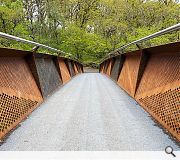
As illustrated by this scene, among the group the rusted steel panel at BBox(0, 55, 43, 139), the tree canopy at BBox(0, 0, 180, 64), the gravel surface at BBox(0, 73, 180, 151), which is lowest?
the gravel surface at BBox(0, 73, 180, 151)

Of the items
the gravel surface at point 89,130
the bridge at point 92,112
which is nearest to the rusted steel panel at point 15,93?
the bridge at point 92,112

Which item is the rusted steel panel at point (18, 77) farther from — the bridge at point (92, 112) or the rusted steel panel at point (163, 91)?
the rusted steel panel at point (163, 91)

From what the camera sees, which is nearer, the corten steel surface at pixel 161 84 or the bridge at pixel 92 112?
the bridge at pixel 92 112

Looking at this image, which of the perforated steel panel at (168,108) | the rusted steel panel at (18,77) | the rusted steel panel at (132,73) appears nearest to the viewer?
the perforated steel panel at (168,108)

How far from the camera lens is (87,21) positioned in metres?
40.8

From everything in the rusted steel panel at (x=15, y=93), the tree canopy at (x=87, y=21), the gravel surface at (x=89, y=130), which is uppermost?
the tree canopy at (x=87, y=21)

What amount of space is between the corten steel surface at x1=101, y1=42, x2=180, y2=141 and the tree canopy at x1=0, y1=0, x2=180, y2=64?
2491 centimetres

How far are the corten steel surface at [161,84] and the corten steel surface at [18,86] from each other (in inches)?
66.4

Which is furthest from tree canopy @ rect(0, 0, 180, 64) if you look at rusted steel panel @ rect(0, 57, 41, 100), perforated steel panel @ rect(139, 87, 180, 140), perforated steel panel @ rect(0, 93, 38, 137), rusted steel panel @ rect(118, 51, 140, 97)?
perforated steel panel @ rect(0, 93, 38, 137)

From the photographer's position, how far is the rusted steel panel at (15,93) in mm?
2969

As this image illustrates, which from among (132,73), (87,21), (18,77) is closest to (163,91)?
(18,77)

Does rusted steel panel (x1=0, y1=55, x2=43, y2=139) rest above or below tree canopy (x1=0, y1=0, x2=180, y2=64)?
below

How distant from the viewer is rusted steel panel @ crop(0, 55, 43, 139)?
2.97 metres

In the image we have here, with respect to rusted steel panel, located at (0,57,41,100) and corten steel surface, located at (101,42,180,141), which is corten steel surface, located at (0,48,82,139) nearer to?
rusted steel panel, located at (0,57,41,100)
